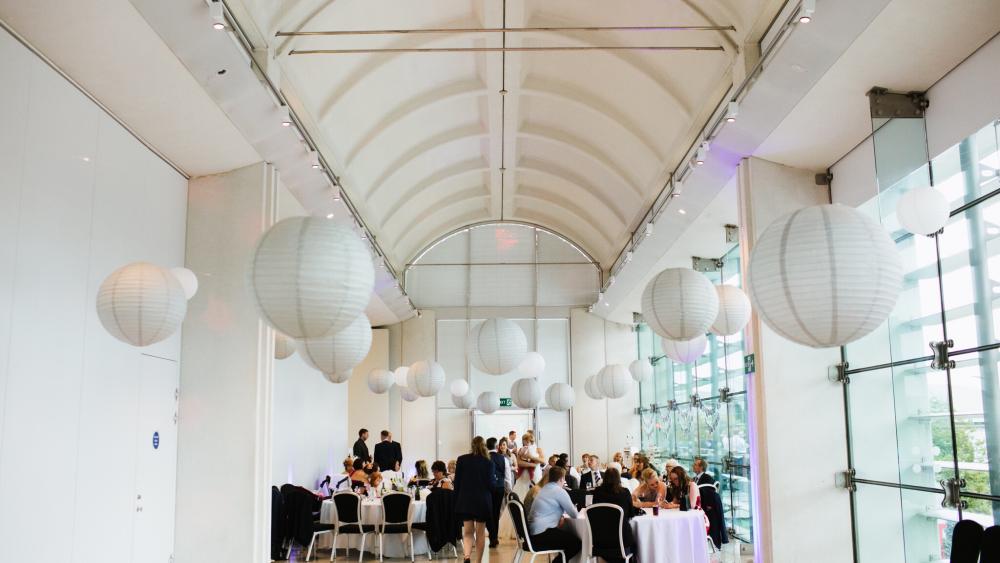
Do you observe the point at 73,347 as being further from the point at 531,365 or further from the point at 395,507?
the point at 531,365

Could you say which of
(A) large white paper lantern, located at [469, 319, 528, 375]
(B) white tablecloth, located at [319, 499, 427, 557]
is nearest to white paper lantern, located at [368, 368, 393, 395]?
(B) white tablecloth, located at [319, 499, 427, 557]

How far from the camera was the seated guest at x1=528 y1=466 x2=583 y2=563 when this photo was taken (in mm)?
7875

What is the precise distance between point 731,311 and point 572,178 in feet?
28.7

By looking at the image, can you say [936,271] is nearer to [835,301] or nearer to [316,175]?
[835,301]

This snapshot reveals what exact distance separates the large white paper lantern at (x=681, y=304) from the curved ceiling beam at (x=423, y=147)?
7849 mm

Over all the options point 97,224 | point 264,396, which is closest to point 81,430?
point 97,224

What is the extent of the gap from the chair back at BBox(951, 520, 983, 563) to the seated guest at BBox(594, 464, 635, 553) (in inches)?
115

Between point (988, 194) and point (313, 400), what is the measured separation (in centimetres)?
1231

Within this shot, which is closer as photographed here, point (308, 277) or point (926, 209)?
point (308, 277)

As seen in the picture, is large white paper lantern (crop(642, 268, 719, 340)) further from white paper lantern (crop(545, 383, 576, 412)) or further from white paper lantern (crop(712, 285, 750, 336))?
white paper lantern (crop(545, 383, 576, 412))

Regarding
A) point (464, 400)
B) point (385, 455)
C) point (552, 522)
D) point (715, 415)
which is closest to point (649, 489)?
point (552, 522)

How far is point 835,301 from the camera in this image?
4.02m

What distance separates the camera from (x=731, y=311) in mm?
7543

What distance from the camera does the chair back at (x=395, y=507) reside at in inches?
408
